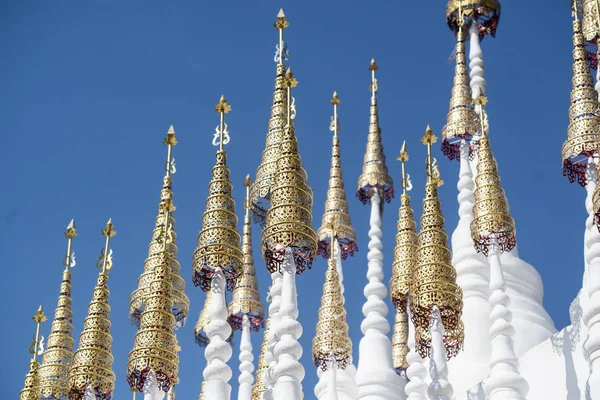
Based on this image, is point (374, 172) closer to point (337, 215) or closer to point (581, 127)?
point (337, 215)

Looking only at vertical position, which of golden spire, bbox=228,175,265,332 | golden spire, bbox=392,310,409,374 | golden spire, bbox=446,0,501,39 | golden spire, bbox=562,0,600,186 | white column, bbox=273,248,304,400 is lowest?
white column, bbox=273,248,304,400

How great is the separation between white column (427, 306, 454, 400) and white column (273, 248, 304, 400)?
1.74 meters

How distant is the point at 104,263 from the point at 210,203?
12.9 ft

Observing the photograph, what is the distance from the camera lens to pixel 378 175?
2311 cm

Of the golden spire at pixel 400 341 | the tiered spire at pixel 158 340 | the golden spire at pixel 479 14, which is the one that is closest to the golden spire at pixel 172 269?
the tiered spire at pixel 158 340

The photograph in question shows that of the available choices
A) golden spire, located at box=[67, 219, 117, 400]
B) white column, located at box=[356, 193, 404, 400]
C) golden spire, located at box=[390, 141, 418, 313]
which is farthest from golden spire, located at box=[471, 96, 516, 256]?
golden spire, located at box=[67, 219, 117, 400]

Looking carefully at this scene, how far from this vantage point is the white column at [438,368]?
46.4ft

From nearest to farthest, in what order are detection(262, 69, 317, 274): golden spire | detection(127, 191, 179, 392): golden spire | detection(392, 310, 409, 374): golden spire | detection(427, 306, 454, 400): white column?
detection(427, 306, 454, 400): white column, detection(262, 69, 317, 274): golden spire, detection(127, 191, 179, 392): golden spire, detection(392, 310, 409, 374): golden spire

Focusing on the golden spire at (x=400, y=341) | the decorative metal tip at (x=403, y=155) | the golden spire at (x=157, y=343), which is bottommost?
the golden spire at (x=157, y=343)

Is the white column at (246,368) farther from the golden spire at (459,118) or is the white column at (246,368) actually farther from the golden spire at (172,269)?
the golden spire at (459,118)

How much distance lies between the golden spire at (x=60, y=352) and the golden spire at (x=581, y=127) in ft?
29.0

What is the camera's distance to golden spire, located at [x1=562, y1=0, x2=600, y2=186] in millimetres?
17875

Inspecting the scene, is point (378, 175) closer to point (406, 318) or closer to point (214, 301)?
point (406, 318)

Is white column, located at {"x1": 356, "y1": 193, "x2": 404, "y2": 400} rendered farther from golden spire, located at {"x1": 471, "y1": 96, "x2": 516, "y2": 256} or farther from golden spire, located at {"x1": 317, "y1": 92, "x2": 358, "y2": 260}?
golden spire, located at {"x1": 471, "y1": 96, "x2": 516, "y2": 256}
